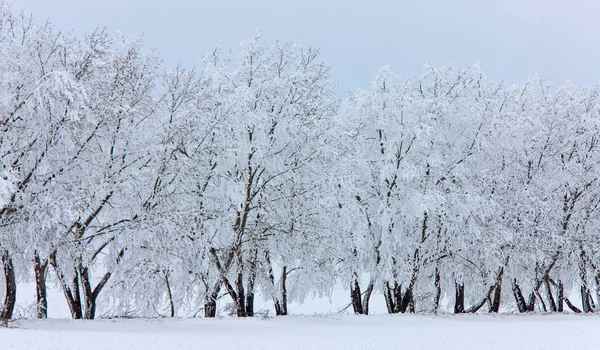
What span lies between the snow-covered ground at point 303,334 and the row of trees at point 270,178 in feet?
5.53

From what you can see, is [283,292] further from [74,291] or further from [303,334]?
[74,291]

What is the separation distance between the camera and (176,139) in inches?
586

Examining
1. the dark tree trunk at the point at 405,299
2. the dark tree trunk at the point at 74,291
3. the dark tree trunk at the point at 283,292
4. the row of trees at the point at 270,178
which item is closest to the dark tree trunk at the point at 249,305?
the row of trees at the point at 270,178

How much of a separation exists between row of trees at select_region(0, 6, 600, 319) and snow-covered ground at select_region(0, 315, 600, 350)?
5.53ft

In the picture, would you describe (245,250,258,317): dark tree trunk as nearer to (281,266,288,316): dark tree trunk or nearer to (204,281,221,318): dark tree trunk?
(204,281,221,318): dark tree trunk

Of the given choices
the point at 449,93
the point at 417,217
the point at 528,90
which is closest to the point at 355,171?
the point at 417,217

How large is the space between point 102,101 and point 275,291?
913 cm

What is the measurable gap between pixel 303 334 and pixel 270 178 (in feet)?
18.2

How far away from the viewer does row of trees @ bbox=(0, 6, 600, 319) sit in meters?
12.7

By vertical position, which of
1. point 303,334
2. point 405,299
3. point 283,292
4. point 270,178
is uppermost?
point 270,178

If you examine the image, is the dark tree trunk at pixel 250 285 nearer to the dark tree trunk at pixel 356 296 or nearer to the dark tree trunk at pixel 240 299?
the dark tree trunk at pixel 240 299

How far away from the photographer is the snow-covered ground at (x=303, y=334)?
10.2 metres

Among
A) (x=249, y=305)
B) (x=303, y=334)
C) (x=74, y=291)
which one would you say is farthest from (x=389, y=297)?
(x=74, y=291)

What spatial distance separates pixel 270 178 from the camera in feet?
55.8
